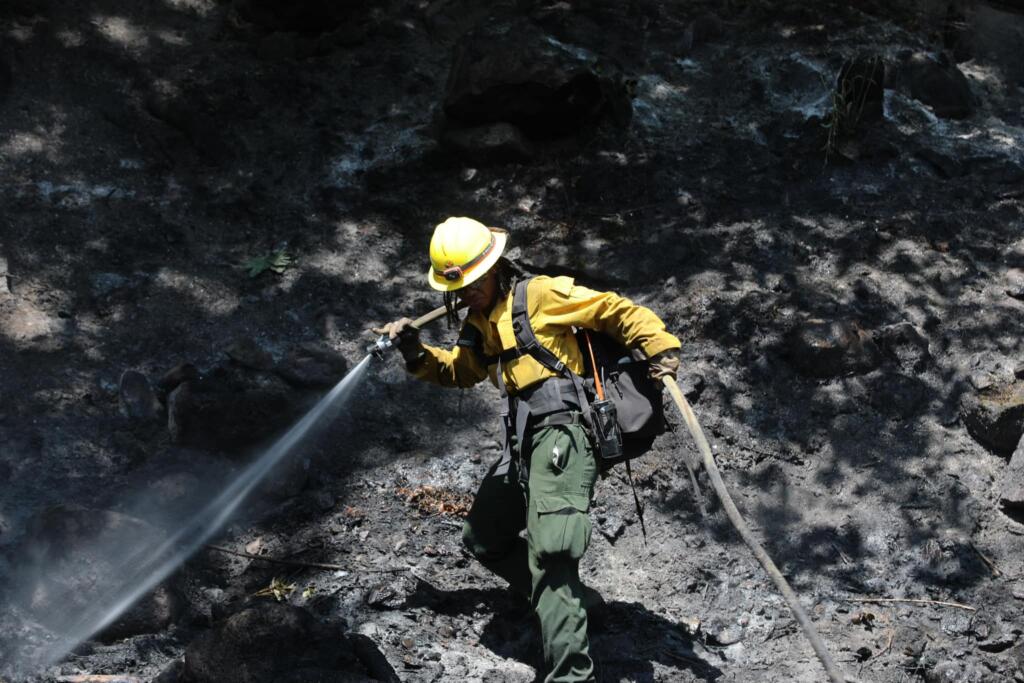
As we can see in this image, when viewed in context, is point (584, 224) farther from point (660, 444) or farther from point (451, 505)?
point (451, 505)

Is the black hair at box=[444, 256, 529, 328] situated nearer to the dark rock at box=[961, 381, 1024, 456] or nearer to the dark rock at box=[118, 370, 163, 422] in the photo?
the dark rock at box=[118, 370, 163, 422]

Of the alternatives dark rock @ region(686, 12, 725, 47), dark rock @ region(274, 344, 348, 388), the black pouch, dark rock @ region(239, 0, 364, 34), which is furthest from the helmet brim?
dark rock @ region(686, 12, 725, 47)

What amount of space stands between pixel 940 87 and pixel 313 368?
6.12 m

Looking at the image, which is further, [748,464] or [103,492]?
[748,464]

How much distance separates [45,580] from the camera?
520 cm

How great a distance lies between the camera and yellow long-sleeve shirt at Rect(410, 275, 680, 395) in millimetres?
4684

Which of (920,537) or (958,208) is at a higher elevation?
(958,208)

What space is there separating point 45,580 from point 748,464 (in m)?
4.01

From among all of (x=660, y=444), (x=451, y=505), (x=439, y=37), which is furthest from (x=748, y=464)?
(x=439, y=37)

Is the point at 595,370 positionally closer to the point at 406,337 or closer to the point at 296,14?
the point at 406,337

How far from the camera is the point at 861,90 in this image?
8891 mm

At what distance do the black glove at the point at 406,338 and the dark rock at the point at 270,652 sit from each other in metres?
1.31

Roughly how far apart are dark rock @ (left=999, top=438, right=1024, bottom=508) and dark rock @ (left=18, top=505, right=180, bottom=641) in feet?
15.0

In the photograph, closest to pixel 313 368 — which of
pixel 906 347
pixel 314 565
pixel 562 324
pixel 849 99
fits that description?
pixel 314 565
